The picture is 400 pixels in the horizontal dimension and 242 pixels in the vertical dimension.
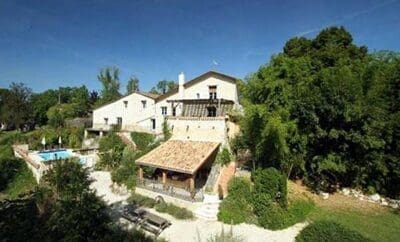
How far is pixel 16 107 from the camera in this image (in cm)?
5394

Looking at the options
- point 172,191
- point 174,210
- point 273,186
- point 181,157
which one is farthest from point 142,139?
point 273,186

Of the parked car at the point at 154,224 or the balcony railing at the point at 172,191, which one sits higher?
the balcony railing at the point at 172,191

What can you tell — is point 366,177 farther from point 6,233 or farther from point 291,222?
point 6,233

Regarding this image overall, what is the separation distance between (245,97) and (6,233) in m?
18.8

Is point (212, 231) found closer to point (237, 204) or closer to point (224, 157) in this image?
point (237, 204)

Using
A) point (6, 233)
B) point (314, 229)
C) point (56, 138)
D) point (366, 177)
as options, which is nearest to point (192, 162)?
point (314, 229)

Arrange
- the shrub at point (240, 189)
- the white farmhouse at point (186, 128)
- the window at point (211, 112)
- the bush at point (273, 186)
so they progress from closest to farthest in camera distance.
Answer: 1. the bush at point (273, 186)
2. the shrub at point (240, 189)
3. the white farmhouse at point (186, 128)
4. the window at point (211, 112)

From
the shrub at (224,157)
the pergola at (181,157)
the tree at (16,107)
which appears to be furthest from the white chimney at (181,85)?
the tree at (16,107)

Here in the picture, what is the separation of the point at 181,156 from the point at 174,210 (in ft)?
16.6

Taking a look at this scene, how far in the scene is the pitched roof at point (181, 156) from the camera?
20547 mm

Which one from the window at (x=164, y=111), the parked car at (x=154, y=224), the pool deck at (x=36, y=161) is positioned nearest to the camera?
the parked car at (x=154, y=224)

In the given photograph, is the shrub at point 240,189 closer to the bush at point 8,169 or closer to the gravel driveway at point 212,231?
the gravel driveway at point 212,231

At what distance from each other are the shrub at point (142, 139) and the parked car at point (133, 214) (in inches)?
550

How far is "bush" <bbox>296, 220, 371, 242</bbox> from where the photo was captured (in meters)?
12.9
